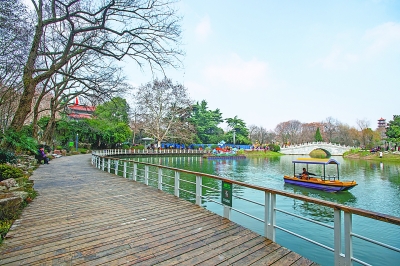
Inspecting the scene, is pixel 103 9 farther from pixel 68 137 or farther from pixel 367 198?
pixel 68 137

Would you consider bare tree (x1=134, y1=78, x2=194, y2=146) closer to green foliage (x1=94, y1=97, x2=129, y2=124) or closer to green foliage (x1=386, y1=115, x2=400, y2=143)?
green foliage (x1=94, y1=97, x2=129, y2=124)

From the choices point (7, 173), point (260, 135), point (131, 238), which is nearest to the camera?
point (131, 238)

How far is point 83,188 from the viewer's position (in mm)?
8117

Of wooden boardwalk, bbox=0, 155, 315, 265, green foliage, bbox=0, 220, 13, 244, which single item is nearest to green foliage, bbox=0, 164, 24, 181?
wooden boardwalk, bbox=0, 155, 315, 265

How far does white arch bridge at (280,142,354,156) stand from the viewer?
5458 cm

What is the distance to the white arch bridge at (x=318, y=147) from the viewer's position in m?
54.6

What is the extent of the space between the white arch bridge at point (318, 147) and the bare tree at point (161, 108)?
2763 cm

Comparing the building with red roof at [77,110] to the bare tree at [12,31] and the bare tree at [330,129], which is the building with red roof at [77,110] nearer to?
the bare tree at [12,31]

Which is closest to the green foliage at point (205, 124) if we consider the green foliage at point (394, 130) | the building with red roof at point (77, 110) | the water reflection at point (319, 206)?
the building with red roof at point (77, 110)

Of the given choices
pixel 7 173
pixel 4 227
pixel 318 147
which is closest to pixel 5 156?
pixel 7 173

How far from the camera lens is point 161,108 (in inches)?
1518

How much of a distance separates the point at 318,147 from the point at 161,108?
38156mm

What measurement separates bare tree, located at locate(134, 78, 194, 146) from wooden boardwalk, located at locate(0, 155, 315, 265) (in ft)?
105

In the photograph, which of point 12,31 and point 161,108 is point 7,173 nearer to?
point 12,31
